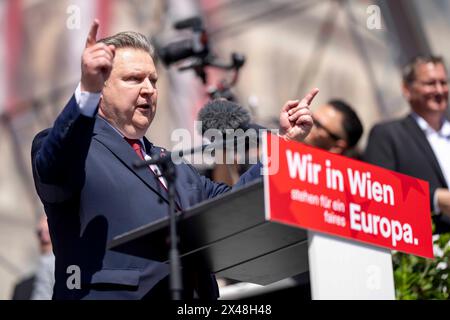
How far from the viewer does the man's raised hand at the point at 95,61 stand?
3.55 metres

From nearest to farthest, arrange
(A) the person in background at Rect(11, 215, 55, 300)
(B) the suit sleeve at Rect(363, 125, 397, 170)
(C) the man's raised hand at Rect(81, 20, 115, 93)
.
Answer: (C) the man's raised hand at Rect(81, 20, 115, 93)
(A) the person in background at Rect(11, 215, 55, 300)
(B) the suit sleeve at Rect(363, 125, 397, 170)

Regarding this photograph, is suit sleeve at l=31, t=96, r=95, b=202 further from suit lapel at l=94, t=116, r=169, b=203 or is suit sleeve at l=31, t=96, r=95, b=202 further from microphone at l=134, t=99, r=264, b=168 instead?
microphone at l=134, t=99, r=264, b=168

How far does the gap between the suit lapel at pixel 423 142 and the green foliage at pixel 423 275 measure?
1.14 metres

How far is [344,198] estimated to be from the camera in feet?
11.5

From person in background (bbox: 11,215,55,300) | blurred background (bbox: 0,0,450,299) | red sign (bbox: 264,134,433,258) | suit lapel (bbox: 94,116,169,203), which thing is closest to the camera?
red sign (bbox: 264,134,433,258)

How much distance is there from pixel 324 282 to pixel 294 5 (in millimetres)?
7224

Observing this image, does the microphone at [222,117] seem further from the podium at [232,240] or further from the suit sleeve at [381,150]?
the suit sleeve at [381,150]

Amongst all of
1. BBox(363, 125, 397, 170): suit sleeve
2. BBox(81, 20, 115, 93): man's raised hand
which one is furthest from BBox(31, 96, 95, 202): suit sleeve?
BBox(363, 125, 397, 170): suit sleeve

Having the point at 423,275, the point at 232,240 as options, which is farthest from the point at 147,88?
the point at 423,275

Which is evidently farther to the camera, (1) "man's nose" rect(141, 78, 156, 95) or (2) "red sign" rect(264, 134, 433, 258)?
(1) "man's nose" rect(141, 78, 156, 95)

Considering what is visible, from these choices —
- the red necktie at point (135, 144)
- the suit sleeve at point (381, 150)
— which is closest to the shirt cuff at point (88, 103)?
the red necktie at point (135, 144)

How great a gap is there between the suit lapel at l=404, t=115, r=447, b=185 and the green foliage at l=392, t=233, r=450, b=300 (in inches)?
45.0

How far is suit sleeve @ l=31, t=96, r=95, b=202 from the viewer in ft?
12.1

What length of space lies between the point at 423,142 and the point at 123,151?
9.52 ft
